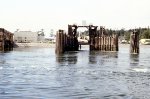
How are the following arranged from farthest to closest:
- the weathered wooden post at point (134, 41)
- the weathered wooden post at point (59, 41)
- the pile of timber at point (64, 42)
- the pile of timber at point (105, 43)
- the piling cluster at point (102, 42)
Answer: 1. the piling cluster at point (102, 42)
2. the pile of timber at point (105, 43)
3. the weathered wooden post at point (134, 41)
4. the pile of timber at point (64, 42)
5. the weathered wooden post at point (59, 41)

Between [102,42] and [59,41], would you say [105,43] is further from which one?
[59,41]

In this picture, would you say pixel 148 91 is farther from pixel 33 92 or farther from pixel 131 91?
pixel 33 92

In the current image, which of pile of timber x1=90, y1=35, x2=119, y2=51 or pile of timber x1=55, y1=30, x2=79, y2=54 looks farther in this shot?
pile of timber x1=90, y1=35, x2=119, y2=51

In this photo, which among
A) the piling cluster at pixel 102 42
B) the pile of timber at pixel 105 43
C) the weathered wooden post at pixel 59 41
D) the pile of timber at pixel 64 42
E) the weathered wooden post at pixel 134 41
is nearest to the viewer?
the weathered wooden post at pixel 59 41

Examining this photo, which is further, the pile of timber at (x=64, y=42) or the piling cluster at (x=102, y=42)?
the piling cluster at (x=102, y=42)

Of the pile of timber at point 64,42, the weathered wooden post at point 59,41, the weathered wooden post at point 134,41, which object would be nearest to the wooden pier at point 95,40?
the pile of timber at point 64,42

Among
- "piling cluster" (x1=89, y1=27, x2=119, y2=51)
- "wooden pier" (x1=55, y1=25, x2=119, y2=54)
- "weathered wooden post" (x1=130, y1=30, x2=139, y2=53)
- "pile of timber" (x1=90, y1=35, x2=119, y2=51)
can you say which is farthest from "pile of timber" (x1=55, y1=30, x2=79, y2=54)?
"weathered wooden post" (x1=130, y1=30, x2=139, y2=53)

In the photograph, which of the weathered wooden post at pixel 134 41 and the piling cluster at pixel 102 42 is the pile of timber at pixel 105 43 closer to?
the piling cluster at pixel 102 42

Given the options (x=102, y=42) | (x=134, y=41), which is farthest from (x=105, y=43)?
(x=134, y=41)

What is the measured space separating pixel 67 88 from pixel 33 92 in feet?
10.3

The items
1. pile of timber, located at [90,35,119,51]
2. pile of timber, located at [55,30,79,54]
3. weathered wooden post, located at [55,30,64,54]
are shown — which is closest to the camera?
weathered wooden post, located at [55,30,64,54]

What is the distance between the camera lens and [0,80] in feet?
116

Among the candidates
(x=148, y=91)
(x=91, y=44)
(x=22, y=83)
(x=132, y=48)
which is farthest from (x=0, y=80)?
(x=91, y=44)

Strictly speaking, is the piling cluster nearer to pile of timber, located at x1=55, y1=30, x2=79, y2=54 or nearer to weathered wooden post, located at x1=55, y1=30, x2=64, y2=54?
pile of timber, located at x1=55, y1=30, x2=79, y2=54
